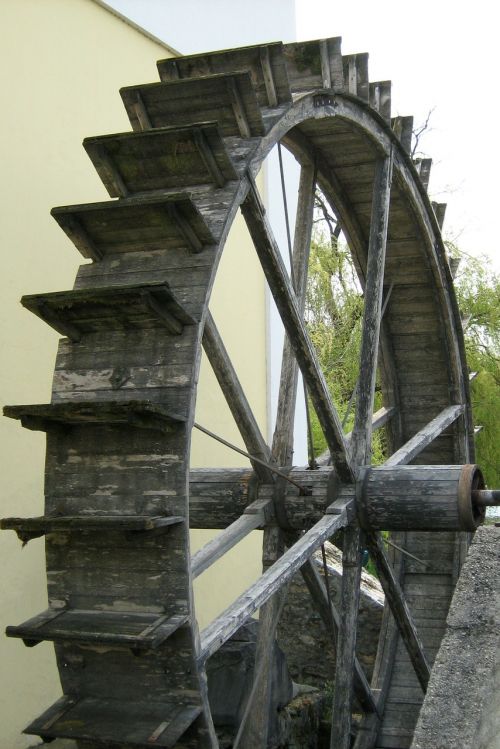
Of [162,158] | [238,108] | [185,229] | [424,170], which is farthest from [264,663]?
[424,170]

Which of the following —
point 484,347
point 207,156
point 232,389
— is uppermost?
point 484,347

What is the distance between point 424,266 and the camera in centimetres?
587

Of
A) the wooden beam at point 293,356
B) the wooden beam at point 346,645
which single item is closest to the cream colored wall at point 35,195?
the wooden beam at point 293,356

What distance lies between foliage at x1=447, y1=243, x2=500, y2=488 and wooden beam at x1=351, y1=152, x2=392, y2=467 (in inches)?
397

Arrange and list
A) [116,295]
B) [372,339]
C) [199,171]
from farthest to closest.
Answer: [372,339]
[199,171]
[116,295]

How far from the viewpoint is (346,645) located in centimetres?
446

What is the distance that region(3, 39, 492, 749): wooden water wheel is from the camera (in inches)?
125

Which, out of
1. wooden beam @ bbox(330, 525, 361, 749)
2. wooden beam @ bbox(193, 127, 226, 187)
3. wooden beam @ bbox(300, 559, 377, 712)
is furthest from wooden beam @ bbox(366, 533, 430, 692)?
wooden beam @ bbox(193, 127, 226, 187)

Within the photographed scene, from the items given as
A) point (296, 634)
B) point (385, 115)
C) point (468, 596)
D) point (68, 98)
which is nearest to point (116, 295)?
point (468, 596)

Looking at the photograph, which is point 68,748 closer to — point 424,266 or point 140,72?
point 424,266

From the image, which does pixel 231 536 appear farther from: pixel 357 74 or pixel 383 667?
pixel 383 667

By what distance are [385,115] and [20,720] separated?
359cm

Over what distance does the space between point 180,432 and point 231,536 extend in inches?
37.7

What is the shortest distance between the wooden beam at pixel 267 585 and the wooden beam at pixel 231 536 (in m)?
0.25
